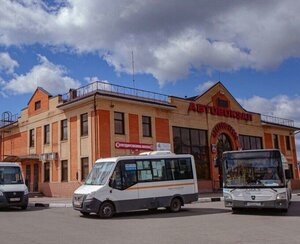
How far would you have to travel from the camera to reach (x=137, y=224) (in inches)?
535

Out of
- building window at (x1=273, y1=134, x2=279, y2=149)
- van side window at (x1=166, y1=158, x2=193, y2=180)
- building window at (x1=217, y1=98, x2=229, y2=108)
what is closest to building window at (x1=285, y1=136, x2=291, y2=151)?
building window at (x1=273, y1=134, x2=279, y2=149)

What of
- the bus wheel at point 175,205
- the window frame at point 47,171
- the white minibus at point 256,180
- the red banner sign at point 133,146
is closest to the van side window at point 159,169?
the bus wheel at point 175,205

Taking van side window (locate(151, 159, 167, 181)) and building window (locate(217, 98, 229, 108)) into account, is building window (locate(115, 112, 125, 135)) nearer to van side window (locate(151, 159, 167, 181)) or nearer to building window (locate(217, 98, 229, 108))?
van side window (locate(151, 159, 167, 181))

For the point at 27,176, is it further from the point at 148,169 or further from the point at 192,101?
the point at 148,169

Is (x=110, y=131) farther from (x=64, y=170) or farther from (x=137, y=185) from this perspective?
(x=137, y=185)

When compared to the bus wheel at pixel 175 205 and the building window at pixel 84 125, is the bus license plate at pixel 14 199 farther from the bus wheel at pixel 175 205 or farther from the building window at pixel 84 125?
the building window at pixel 84 125

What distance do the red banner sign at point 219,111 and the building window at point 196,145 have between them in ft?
6.24

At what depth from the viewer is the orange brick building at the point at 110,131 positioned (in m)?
29.0

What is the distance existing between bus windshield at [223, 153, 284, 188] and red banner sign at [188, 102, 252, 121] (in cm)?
1821

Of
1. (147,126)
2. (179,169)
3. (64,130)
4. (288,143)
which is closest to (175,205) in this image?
(179,169)

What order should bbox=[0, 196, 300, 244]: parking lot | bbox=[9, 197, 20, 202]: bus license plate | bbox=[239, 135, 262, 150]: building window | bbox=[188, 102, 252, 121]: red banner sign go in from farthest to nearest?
bbox=[239, 135, 262, 150]: building window, bbox=[188, 102, 252, 121]: red banner sign, bbox=[9, 197, 20, 202]: bus license plate, bbox=[0, 196, 300, 244]: parking lot

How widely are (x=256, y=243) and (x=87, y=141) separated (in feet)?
68.5

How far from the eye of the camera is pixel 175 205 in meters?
18.2

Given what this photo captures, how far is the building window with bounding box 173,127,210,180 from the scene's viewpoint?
33781 millimetres
